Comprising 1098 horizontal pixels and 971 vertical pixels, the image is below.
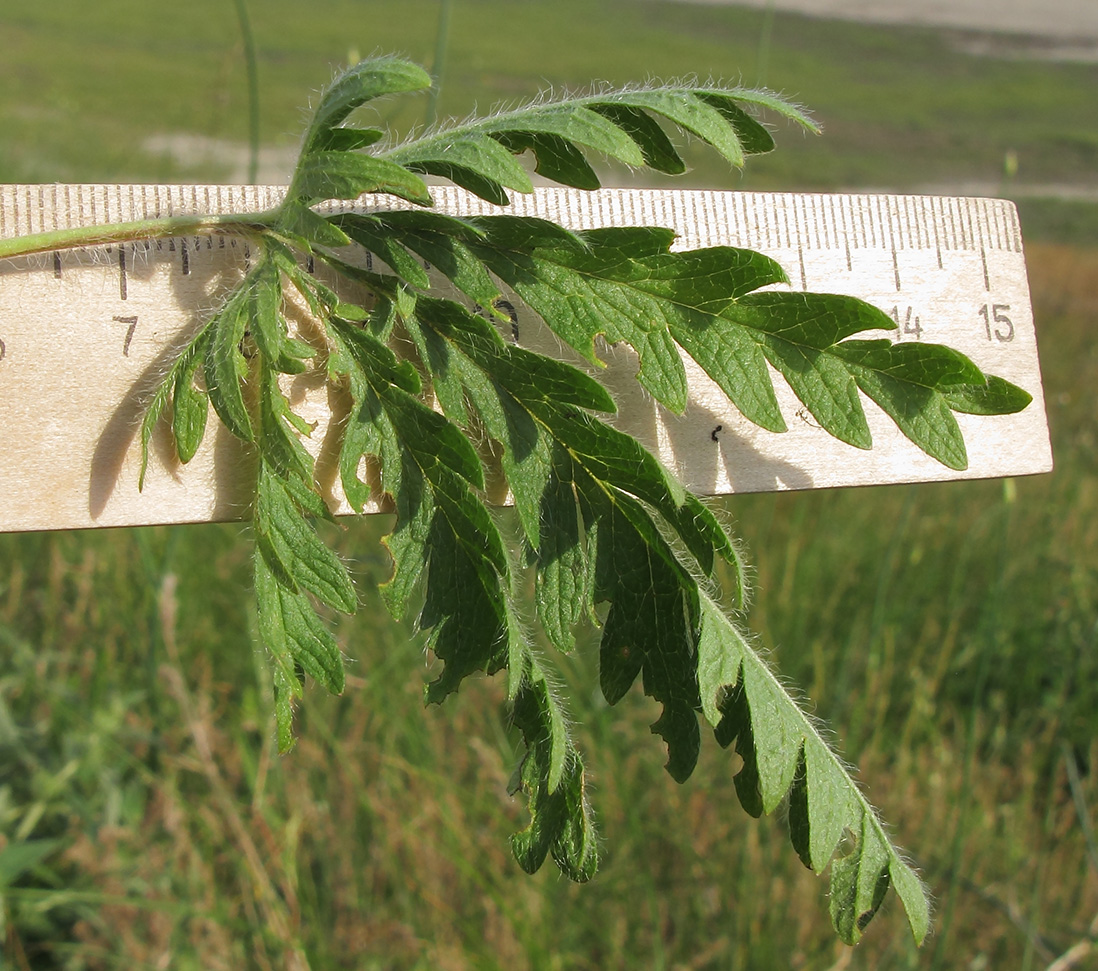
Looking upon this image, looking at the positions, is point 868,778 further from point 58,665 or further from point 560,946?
point 58,665

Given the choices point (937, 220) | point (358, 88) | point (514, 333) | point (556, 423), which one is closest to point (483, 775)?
point (514, 333)

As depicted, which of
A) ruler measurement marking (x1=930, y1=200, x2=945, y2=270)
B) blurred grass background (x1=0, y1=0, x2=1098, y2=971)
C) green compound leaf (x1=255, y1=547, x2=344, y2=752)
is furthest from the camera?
blurred grass background (x1=0, y1=0, x2=1098, y2=971)

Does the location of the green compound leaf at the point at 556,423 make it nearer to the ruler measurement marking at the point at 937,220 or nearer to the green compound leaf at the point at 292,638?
the green compound leaf at the point at 292,638

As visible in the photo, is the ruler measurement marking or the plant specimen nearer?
the plant specimen

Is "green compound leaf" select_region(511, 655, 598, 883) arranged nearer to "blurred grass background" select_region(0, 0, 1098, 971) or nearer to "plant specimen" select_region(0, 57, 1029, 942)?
"plant specimen" select_region(0, 57, 1029, 942)

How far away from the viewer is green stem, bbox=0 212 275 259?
98 cm

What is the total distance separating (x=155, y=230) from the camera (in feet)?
3.36

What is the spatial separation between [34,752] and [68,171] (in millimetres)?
7620

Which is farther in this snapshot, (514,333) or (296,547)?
(514,333)

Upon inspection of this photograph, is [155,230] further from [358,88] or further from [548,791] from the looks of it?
[548,791]

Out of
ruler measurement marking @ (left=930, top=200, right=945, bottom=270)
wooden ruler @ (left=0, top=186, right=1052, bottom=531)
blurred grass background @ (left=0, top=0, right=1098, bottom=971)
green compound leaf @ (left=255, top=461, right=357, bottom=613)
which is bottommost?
blurred grass background @ (left=0, top=0, right=1098, bottom=971)

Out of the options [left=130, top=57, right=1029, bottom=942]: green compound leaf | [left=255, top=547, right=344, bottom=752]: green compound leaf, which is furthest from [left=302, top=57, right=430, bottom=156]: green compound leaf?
→ [left=255, top=547, right=344, bottom=752]: green compound leaf

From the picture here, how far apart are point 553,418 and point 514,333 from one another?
15.0 inches

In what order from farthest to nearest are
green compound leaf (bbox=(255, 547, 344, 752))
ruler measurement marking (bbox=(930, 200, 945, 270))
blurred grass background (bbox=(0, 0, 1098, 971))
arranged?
blurred grass background (bbox=(0, 0, 1098, 971)) < ruler measurement marking (bbox=(930, 200, 945, 270)) < green compound leaf (bbox=(255, 547, 344, 752))
